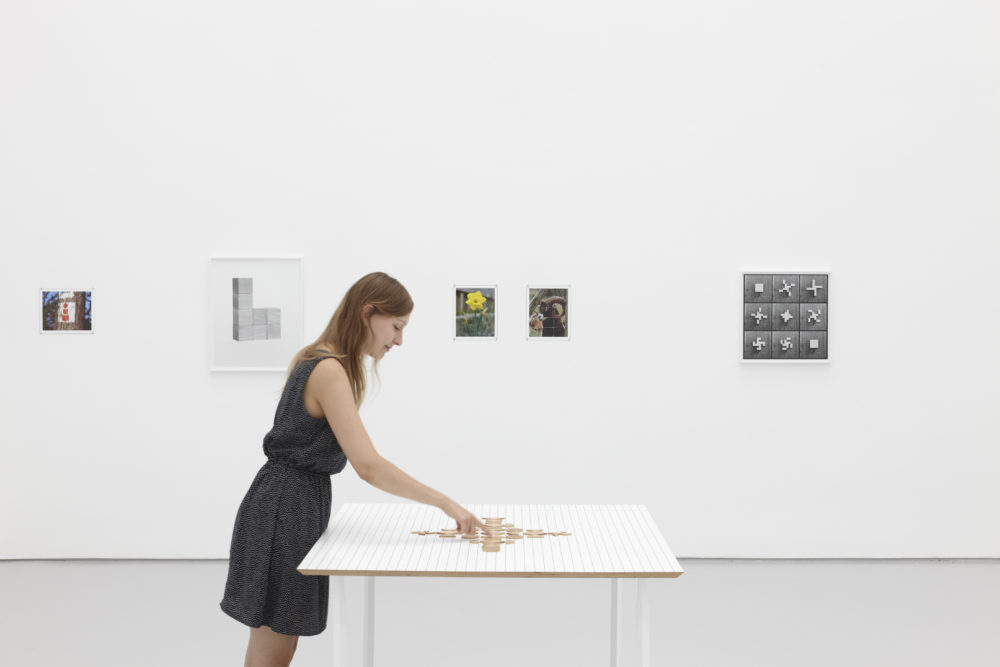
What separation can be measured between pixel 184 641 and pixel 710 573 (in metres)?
2.73

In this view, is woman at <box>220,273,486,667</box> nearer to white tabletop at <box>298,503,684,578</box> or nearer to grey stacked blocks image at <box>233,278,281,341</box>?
white tabletop at <box>298,503,684,578</box>

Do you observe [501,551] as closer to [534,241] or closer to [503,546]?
[503,546]

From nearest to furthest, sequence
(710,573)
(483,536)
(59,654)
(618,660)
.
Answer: (483,536) → (618,660) → (59,654) → (710,573)

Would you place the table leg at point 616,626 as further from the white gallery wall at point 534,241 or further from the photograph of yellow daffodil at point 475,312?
the photograph of yellow daffodil at point 475,312

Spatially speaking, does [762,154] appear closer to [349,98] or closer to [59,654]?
[349,98]

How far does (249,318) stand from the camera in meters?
5.06

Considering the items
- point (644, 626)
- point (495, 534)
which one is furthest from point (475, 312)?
point (644, 626)

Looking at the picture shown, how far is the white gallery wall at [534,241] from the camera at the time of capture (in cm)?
504

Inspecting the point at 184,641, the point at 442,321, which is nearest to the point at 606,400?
the point at 442,321

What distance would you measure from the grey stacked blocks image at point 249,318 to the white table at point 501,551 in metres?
2.23

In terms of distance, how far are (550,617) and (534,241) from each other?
207cm

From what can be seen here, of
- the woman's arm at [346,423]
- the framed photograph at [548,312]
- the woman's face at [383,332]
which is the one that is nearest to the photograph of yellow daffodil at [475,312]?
the framed photograph at [548,312]

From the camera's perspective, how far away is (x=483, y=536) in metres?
2.65

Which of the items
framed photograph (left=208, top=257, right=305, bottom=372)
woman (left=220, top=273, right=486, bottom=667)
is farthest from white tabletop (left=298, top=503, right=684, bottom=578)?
framed photograph (left=208, top=257, right=305, bottom=372)
